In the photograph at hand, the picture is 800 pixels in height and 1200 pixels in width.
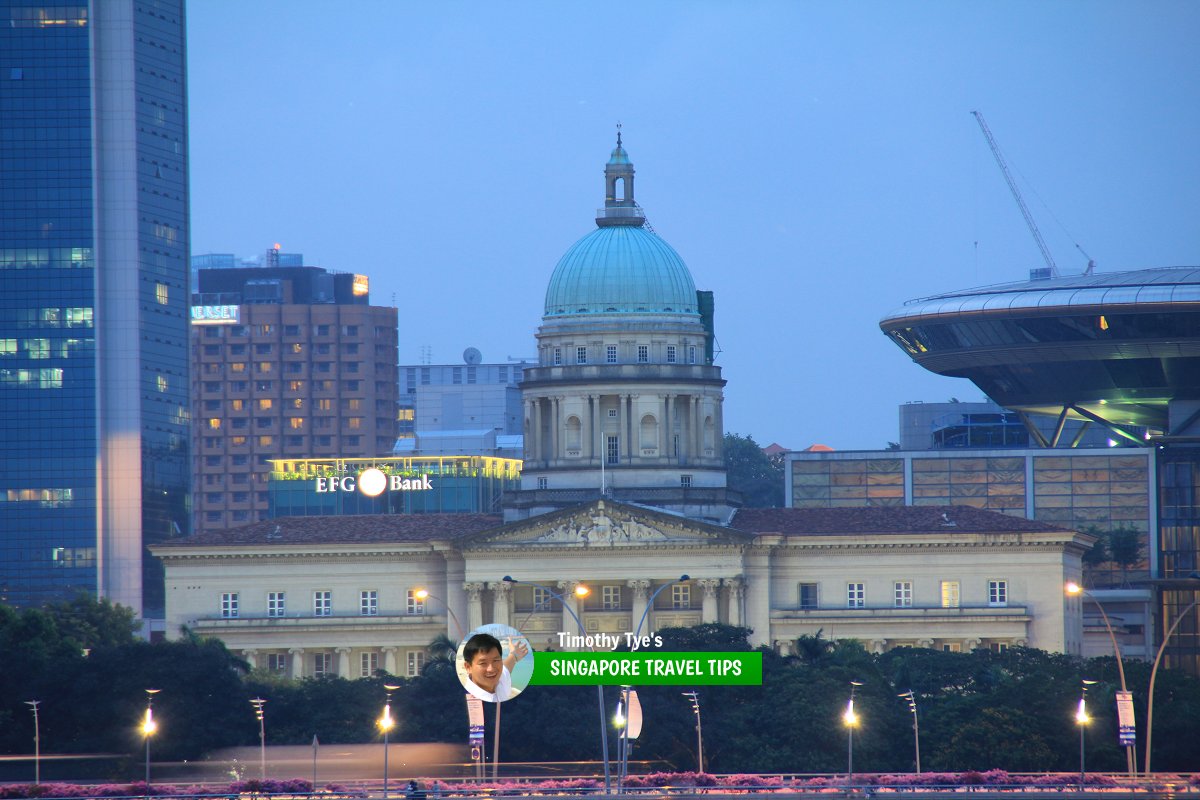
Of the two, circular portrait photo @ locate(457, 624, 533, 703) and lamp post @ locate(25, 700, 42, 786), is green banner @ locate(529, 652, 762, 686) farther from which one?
lamp post @ locate(25, 700, 42, 786)

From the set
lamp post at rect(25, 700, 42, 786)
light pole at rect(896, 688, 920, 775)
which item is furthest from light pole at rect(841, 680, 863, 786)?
lamp post at rect(25, 700, 42, 786)

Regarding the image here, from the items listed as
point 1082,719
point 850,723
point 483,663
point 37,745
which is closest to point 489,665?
point 483,663

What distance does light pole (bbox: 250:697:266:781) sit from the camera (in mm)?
140500

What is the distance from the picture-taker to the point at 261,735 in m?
156

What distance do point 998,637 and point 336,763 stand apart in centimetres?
6832

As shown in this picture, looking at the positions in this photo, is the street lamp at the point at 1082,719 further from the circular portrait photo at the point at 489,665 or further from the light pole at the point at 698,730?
the circular portrait photo at the point at 489,665

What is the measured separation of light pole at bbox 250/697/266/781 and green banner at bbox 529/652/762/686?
14.5 metres

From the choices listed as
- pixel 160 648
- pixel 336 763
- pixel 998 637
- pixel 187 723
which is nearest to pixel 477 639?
pixel 336 763

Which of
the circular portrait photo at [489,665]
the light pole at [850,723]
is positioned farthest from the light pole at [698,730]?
the circular portrait photo at [489,665]

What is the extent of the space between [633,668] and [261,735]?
54030 millimetres

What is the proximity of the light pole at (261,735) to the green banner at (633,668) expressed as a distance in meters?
14.5

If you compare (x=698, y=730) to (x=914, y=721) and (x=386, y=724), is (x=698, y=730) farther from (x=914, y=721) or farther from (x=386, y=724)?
(x=386, y=724)

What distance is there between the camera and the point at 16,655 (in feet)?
558

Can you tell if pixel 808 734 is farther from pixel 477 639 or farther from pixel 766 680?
pixel 477 639
